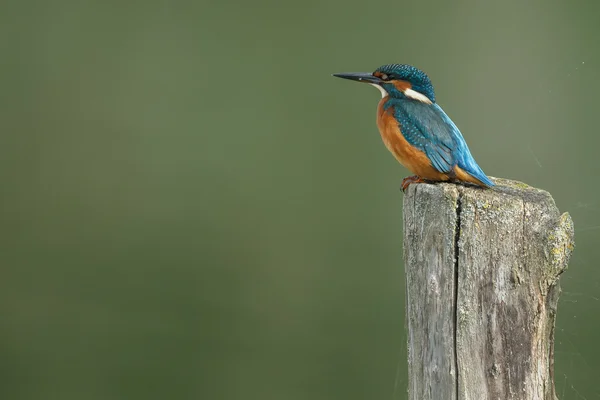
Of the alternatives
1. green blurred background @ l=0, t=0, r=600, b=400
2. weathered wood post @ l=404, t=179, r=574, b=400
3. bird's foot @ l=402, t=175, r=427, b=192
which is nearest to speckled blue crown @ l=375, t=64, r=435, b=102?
bird's foot @ l=402, t=175, r=427, b=192

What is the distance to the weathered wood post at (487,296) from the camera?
2.18 meters

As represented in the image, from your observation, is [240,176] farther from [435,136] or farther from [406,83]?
[435,136]

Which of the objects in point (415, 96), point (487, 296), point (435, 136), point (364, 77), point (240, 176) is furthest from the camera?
point (240, 176)

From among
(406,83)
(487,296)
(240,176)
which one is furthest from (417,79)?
(240,176)

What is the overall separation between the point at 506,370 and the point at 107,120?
5.70 m

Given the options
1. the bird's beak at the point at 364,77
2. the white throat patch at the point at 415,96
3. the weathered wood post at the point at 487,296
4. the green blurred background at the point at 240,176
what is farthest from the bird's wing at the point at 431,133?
the green blurred background at the point at 240,176

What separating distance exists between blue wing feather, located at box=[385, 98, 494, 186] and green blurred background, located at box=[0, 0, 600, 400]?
2.68 metres

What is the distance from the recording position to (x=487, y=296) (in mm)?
2178

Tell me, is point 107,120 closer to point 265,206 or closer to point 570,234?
point 265,206

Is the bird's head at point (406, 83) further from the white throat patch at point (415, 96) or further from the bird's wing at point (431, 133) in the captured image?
the bird's wing at point (431, 133)

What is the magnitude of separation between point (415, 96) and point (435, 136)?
1.28 ft

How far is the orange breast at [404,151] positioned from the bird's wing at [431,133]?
2 cm

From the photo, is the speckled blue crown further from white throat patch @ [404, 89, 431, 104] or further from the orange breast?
the orange breast

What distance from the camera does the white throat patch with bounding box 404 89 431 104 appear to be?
10.6ft
